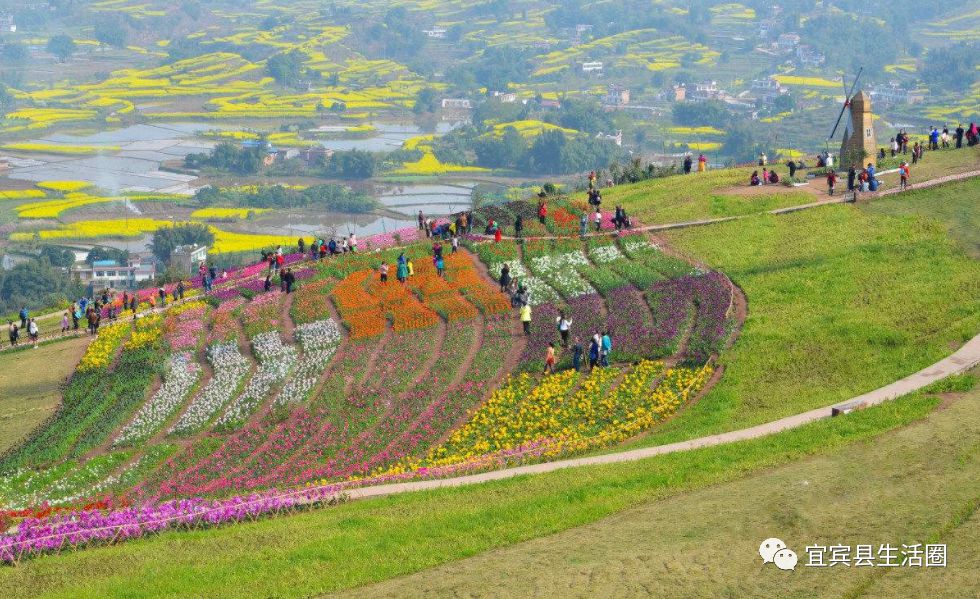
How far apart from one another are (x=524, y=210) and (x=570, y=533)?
124 feet

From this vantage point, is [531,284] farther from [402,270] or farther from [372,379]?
[372,379]

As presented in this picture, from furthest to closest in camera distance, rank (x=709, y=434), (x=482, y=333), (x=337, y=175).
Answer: (x=337, y=175) → (x=482, y=333) → (x=709, y=434)

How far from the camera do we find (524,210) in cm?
6656

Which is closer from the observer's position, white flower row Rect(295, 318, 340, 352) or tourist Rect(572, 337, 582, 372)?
tourist Rect(572, 337, 582, 372)

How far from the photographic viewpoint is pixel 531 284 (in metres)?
56.7

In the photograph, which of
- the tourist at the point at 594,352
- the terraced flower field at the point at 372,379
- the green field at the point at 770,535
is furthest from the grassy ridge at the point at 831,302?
the green field at the point at 770,535

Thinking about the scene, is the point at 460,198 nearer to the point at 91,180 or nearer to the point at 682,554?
the point at 91,180

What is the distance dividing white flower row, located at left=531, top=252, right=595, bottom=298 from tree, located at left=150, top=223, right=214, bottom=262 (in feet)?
273

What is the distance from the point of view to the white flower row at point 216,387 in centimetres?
4716

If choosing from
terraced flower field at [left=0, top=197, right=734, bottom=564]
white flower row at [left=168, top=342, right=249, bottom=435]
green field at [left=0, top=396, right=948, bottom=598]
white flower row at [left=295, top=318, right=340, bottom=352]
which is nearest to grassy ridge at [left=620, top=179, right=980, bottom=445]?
terraced flower field at [left=0, top=197, right=734, bottom=564]

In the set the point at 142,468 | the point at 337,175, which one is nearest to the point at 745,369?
the point at 142,468

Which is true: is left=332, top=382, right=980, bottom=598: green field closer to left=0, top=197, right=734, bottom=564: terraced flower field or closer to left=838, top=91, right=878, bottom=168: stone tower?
left=0, top=197, right=734, bottom=564: terraced flower field

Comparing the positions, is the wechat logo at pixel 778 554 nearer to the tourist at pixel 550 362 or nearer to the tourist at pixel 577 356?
the tourist at pixel 577 356

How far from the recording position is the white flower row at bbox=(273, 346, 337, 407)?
157ft
